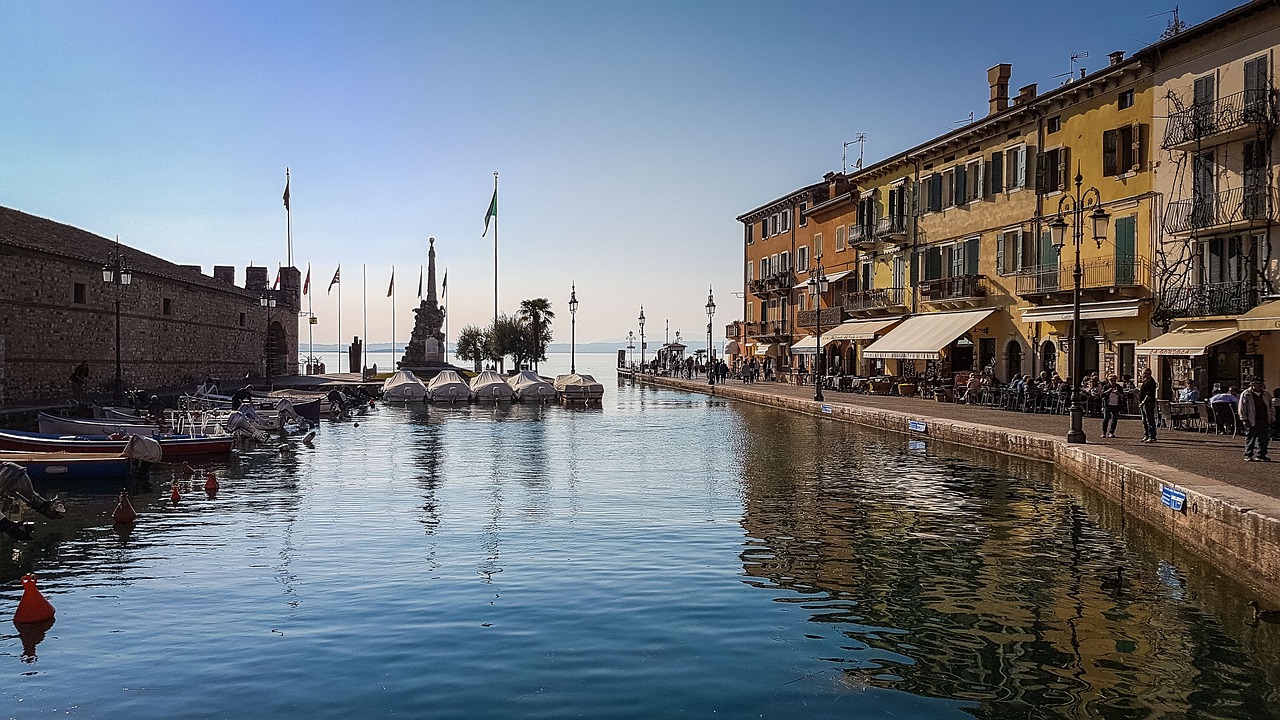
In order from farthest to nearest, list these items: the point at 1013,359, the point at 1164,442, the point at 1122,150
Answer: the point at 1013,359 → the point at 1122,150 → the point at 1164,442

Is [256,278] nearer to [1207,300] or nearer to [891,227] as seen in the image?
[891,227]

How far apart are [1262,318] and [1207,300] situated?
2.83 m

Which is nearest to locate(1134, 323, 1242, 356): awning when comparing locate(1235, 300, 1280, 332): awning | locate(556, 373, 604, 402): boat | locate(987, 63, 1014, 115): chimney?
locate(1235, 300, 1280, 332): awning

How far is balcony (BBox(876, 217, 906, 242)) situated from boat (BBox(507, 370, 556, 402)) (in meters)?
19.4

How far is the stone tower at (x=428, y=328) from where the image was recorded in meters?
74.8

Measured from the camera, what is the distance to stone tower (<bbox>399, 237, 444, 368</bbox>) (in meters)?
74.8

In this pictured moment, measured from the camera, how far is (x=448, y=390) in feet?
169

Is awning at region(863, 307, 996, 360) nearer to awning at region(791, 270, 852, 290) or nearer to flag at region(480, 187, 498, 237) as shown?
awning at region(791, 270, 852, 290)

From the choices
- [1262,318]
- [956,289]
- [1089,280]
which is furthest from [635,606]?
[956,289]

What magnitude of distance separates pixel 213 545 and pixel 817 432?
814 inches

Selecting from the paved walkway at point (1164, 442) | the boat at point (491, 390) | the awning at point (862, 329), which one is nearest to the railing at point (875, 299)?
the awning at point (862, 329)

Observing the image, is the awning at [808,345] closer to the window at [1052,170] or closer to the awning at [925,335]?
the awning at [925,335]

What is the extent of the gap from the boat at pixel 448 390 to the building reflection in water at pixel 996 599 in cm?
3368

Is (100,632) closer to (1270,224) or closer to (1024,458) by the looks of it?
(1024,458)
